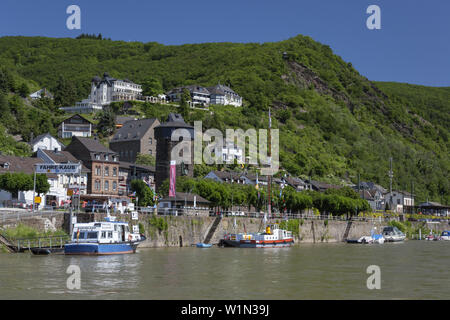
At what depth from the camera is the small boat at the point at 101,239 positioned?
50688mm

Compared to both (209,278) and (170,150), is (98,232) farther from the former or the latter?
(170,150)

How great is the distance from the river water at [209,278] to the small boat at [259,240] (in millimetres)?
20416

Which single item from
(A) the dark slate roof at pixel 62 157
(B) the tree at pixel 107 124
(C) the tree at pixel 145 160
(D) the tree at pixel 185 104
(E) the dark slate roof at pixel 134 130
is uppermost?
(D) the tree at pixel 185 104

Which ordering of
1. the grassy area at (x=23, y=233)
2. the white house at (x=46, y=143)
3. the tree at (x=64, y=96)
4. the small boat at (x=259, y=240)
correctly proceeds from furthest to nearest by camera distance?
the tree at (x=64, y=96)
the white house at (x=46, y=143)
the small boat at (x=259, y=240)
the grassy area at (x=23, y=233)

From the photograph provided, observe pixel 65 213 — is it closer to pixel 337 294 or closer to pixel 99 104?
pixel 337 294

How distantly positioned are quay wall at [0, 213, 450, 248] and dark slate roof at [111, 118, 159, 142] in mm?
50661

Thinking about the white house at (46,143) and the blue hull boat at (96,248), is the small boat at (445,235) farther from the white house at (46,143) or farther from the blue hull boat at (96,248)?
the blue hull boat at (96,248)

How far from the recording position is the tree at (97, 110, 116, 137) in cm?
15200

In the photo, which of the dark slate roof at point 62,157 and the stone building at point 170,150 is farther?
the stone building at point 170,150

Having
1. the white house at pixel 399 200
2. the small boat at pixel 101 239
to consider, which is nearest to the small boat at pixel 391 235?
the white house at pixel 399 200

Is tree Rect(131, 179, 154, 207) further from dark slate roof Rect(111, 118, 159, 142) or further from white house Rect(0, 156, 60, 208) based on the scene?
dark slate roof Rect(111, 118, 159, 142)

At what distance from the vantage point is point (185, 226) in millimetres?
69312
